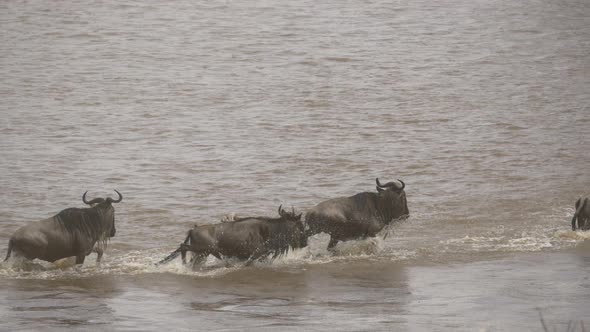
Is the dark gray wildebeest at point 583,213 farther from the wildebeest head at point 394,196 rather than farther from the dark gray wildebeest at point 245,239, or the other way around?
the dark gray wildebeest at point 245,239

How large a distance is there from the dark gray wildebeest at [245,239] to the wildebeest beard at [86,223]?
864mm

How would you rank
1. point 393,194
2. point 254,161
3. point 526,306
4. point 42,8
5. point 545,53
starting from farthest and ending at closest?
1. point 42,8
2. point 545,53
3. point 254,161
4. point 393,194
5. point 526,306

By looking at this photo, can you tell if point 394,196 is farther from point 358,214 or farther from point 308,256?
point 308,256

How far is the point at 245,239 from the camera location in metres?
15.8

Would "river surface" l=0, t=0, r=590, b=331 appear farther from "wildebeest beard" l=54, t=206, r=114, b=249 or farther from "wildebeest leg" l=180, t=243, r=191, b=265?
"wildebeest beard" l=54, t=206, r=114, b=249

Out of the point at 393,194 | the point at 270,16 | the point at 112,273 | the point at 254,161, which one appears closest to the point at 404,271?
the point at 393,194

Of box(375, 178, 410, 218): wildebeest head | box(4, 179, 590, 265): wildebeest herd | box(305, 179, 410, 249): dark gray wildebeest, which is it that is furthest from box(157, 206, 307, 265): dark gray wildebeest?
box(375, 178, 410, 218): wildebeest head

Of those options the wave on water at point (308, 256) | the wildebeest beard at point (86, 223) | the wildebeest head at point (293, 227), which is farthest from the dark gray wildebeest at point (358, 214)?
the wildebeest beard at point (86, 223)

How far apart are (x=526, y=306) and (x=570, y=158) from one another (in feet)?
38.7

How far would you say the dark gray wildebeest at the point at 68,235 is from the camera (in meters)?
15.6

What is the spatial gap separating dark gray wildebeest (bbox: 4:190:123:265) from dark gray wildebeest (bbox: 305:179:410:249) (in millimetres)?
2732

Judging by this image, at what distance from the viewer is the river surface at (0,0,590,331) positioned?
46.2ft

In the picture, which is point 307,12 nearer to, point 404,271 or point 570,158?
point 570,158

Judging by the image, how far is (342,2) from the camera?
143 feet
